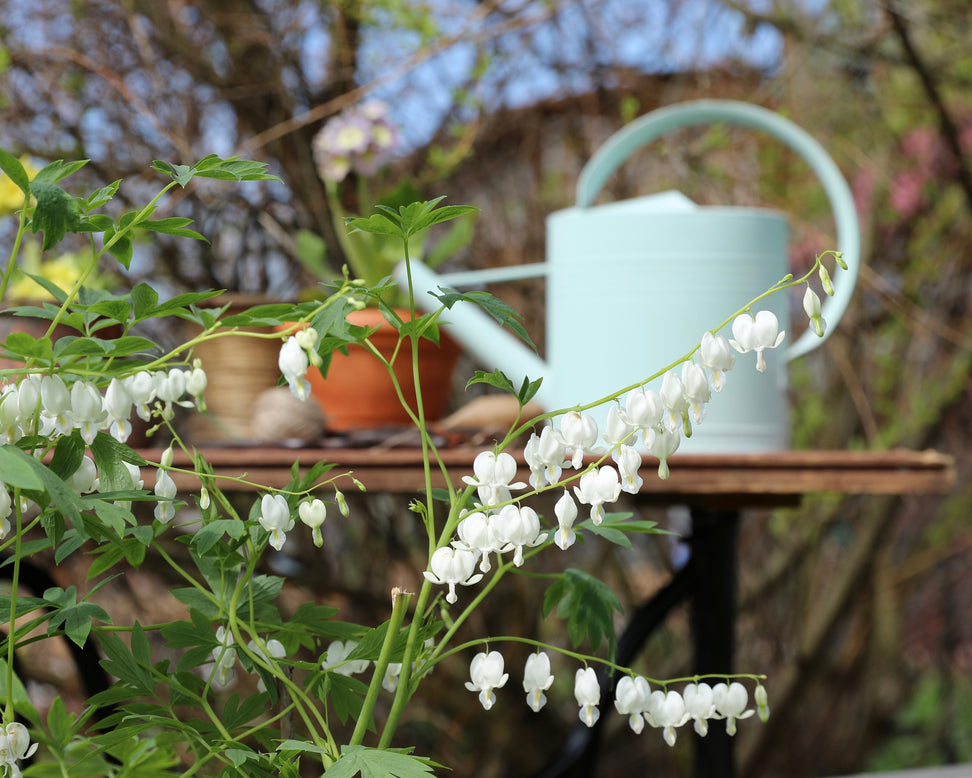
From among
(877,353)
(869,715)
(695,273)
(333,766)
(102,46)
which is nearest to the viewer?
(333,766)

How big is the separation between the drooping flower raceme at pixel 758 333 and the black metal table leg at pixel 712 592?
1.65ft

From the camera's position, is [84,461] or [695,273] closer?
[84,461]

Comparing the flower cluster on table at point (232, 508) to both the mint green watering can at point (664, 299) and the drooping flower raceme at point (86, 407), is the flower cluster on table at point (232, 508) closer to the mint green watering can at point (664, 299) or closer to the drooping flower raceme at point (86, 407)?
the drooping flower raceme at point (86, 407)

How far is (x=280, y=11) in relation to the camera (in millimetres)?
1573

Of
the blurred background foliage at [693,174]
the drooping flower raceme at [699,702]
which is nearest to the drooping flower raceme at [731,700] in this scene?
the drooping flower raceme at [699,702]

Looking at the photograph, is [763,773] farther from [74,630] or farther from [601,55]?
[74,630]

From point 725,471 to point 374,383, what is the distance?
380mm

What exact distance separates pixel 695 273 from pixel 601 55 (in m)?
1.08

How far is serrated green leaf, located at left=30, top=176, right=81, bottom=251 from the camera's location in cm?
37

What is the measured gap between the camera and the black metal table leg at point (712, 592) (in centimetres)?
90

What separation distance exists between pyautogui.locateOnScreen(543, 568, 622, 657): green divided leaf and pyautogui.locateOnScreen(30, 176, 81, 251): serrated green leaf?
289 millimetres

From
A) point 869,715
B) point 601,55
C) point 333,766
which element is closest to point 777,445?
point 333,766

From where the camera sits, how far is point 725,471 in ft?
2.42

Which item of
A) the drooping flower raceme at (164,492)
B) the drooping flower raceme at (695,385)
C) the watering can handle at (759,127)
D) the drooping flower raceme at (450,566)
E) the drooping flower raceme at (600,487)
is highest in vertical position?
the watering can handle at (759,127)
